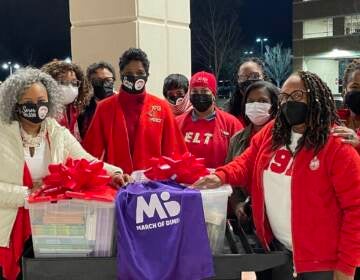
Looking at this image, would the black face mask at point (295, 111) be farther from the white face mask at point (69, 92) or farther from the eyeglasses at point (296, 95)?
the white face mask at point (69, 92)

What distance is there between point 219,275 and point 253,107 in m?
1.27

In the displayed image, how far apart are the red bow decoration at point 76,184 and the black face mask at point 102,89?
1.98 metres

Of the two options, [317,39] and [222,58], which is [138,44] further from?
[317,39]

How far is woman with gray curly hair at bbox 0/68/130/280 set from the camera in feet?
8.16

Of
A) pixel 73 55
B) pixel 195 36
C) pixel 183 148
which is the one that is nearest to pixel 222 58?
pixel 195 36

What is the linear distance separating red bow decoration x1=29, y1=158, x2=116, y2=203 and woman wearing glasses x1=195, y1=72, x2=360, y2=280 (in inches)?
18.0

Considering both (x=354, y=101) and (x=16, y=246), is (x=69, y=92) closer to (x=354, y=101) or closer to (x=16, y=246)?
(x=16, y=246)

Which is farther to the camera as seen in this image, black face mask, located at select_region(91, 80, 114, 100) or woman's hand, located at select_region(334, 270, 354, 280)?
black face mask, located at select_region(91, 80, 114, 100)

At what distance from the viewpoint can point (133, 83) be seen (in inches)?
129

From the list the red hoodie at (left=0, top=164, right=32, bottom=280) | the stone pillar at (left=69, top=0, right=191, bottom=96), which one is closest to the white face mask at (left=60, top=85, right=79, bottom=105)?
the red hoodie at (left=0, top=164, right=32, bottom=280)

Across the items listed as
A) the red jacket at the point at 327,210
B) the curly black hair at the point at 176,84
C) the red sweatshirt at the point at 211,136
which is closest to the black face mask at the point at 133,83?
the red sweatshirt at the point at 211,136

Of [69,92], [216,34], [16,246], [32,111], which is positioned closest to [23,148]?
[32,111]

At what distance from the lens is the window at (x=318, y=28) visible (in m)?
36.4

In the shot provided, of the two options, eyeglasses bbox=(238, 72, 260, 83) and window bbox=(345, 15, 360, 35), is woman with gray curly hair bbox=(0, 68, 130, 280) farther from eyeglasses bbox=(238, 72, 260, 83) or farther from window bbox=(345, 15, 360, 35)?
window bbox=(345, 15, 360, 35)
